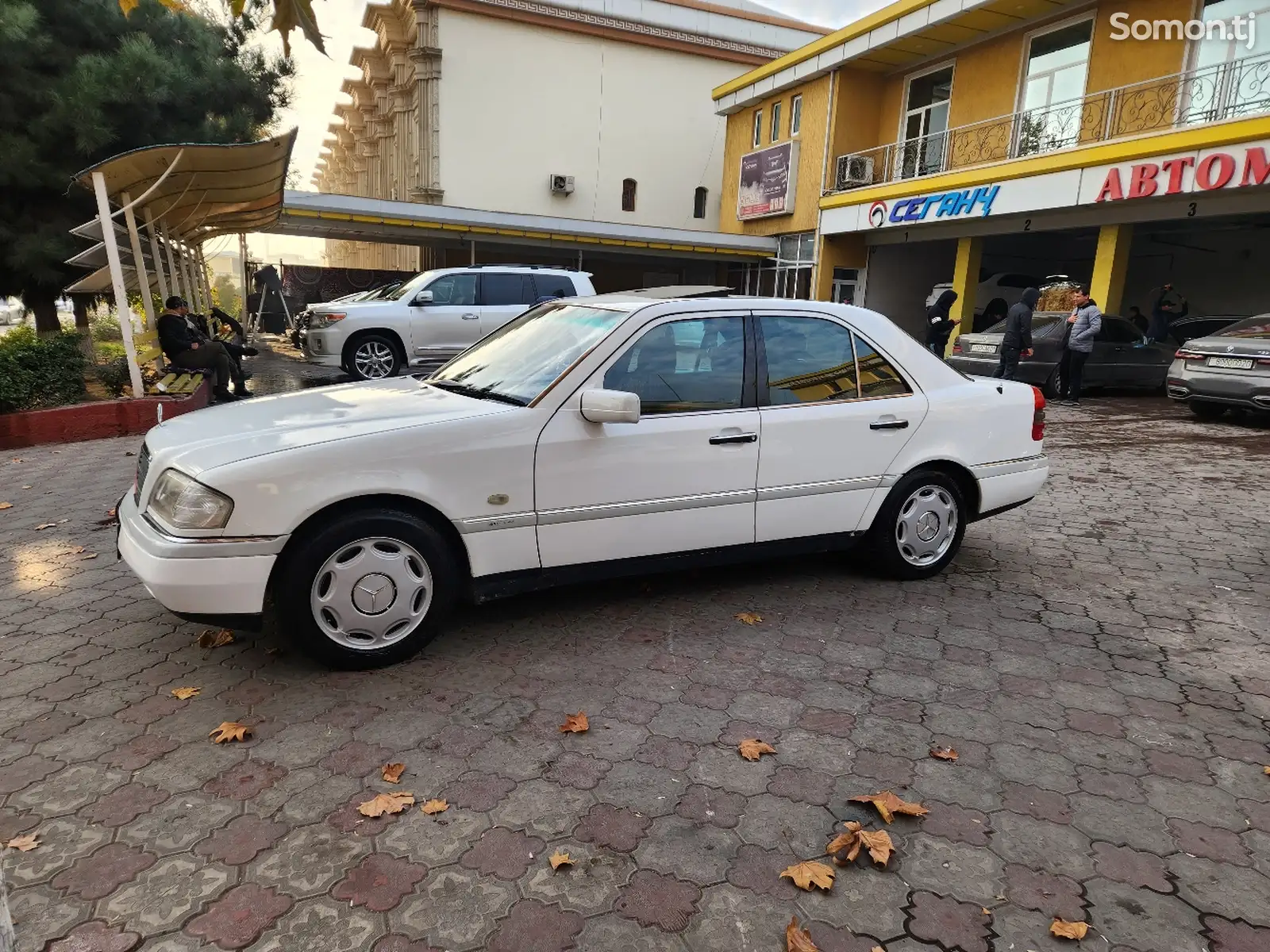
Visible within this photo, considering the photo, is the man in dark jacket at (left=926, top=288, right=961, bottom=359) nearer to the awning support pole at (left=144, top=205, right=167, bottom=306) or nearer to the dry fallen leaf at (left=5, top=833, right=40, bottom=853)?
the awning support pole at (left=144, top=205, right=167, bottom=306)

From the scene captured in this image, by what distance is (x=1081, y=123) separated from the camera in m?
17.8

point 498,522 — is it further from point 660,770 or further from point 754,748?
point 754,748

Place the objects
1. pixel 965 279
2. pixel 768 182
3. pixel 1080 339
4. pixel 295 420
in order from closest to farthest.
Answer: pixel 295 420 < pixel 1080 339 < pixel 965 279 < pixel 768 182

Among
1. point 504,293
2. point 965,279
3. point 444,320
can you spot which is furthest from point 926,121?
point 444,320

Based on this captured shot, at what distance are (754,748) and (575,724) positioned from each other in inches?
28.1

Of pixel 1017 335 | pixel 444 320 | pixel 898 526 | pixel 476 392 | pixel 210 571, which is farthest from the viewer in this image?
pixel 1017 335

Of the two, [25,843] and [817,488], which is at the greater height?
[817,488]

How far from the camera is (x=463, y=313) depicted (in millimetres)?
12531

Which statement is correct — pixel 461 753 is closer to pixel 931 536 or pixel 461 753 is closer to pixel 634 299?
pixel 634 299

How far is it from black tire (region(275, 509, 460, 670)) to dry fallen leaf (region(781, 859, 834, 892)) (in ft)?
6.22

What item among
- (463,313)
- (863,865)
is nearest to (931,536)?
(863,865)

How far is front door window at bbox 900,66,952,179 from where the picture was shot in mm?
21812

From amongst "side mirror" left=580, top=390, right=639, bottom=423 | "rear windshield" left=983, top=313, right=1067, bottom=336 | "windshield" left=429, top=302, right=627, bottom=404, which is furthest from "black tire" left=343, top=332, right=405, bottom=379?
"rear windshield" left=983, top=313, right=1067, bottom=336

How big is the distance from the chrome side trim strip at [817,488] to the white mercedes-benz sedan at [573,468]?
0.01 meters
